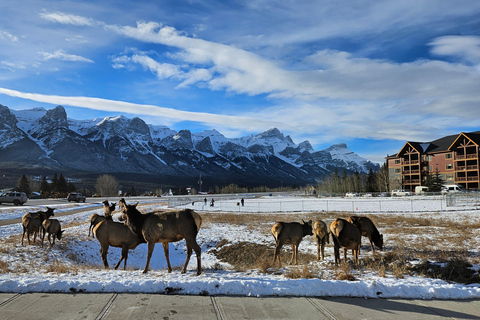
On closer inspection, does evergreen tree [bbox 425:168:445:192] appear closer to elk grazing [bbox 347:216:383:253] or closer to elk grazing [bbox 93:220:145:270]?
elk grazing [bbox 347:216:383:253]

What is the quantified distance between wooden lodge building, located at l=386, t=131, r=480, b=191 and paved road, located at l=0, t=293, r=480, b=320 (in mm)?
83803

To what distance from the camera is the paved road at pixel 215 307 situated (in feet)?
20.9

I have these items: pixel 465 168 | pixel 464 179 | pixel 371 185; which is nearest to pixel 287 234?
pixel 465 168

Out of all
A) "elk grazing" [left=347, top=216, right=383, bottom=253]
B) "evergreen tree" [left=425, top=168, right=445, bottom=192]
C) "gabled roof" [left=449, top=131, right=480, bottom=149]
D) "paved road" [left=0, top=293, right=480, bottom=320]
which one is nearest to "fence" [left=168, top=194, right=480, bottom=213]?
"evergreen tree" [left=425, top=168, right=445, bottom=192]

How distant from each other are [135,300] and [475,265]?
36.4 feet

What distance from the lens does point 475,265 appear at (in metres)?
11.2

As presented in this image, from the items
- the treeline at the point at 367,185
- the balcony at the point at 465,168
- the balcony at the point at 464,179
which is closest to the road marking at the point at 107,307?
the balcony at the point at 464,179

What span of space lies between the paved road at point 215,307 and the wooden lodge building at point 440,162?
83.8m

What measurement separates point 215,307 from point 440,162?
3686 inches

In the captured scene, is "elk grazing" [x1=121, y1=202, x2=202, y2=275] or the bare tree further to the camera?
the bare tree

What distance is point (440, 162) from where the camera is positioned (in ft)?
277

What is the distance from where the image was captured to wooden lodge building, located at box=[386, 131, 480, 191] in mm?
77250

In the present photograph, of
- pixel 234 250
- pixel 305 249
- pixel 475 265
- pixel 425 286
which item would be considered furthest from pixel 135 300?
pixel 234 250

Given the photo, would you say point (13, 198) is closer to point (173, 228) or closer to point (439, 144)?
point (173, 228)
